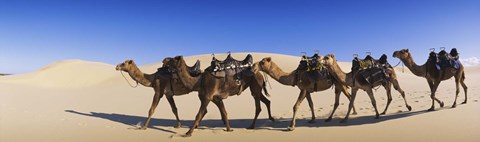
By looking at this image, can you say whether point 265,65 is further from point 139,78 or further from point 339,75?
point 139,78

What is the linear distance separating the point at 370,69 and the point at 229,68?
390cm

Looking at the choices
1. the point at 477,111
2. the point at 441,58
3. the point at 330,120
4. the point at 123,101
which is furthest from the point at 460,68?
the point at 123,101

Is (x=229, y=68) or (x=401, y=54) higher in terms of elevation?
(x=401, y=54)

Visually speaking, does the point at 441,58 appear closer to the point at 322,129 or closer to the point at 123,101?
the point at 322,129

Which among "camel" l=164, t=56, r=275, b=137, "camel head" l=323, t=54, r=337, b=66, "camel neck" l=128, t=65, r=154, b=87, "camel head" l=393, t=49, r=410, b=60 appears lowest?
"camel" l=164, t=56, r=275, b=137

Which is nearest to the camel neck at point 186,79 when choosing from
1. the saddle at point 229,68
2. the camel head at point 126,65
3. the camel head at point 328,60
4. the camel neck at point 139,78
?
the saddle at point 229,68

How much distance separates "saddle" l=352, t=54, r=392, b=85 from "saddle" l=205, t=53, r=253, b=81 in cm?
287

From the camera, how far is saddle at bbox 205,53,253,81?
939 centimetres

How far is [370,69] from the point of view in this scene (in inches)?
414

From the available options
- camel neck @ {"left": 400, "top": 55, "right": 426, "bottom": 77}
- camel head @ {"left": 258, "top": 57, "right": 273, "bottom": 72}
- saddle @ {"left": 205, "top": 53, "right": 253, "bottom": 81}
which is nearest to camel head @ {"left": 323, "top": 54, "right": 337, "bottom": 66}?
camel head @ {"left": 258, "top": 57, "right": 273, "bottom": 72}

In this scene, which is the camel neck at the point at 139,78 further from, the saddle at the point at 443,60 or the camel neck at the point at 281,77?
the saddle at the point at 443,60

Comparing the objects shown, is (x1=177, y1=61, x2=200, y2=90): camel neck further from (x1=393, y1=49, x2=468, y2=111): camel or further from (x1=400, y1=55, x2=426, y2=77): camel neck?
(x1=400, y1=55, x2=426, y2=77): camel neck

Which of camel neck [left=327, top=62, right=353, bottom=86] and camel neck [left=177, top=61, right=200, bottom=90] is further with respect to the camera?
camel neck [left=327, top=62, right=353, bottom=86]

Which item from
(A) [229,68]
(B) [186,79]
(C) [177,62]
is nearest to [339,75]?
(A) [229,68]
